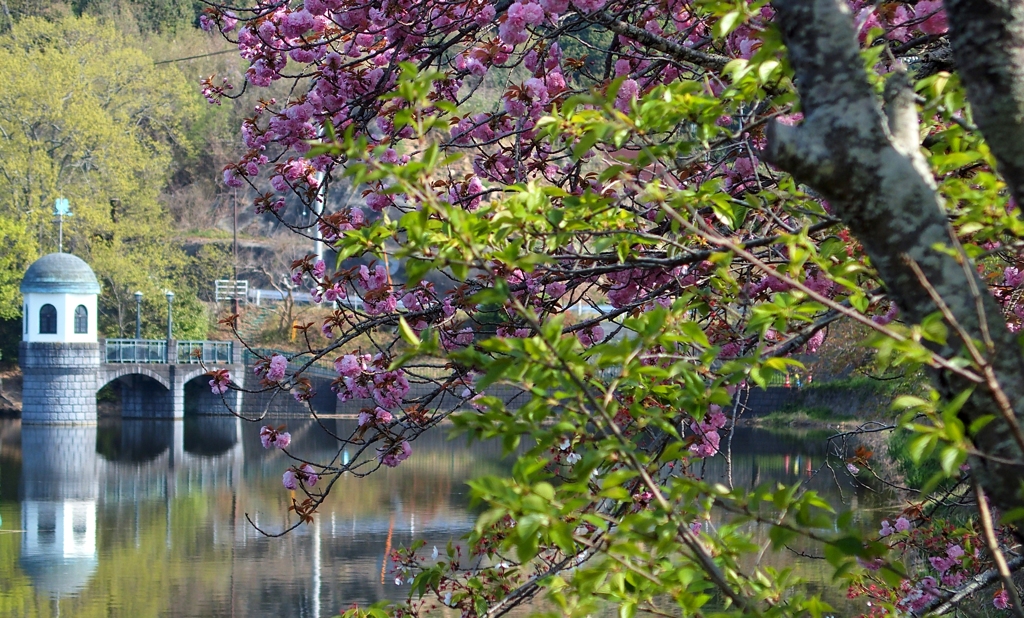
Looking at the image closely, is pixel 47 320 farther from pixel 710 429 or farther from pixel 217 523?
pixel 710 429

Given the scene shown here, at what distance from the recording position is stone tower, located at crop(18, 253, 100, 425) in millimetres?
30953

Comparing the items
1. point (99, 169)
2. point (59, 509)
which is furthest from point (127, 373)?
point (59, 509)

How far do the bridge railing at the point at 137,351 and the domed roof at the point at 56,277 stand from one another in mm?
2005

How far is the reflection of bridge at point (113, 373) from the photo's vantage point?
31.0 m

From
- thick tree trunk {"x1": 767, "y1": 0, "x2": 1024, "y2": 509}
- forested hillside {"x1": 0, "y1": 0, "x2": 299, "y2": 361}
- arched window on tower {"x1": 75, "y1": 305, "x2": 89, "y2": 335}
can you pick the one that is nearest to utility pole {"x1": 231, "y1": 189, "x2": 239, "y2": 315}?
forested hillside {"x1": 0, "y1": 0, "x2": 299, "y2": 361}

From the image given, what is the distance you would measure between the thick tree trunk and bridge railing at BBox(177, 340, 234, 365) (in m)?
32.6

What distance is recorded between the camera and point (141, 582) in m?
14.0

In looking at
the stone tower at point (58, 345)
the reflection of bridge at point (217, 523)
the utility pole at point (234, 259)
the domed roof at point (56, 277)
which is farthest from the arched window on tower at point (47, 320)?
the utility pole at point (234, 259)

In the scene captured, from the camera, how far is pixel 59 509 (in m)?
19.0

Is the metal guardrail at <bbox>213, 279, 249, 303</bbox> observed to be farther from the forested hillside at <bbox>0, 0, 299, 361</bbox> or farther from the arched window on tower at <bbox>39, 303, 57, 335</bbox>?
the arched window on tower at <bbox>39, 303, 57, 335</bbox>

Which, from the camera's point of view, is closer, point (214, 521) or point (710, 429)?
point (710, 429)

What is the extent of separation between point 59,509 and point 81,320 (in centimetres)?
1430

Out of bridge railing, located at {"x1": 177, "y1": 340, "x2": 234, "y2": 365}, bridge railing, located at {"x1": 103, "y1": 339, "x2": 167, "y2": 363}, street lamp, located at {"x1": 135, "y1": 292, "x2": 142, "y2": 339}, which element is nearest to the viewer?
bridge railing, located at {"x1": 103, "y1": 339, "x2": 167, "y2": 363}

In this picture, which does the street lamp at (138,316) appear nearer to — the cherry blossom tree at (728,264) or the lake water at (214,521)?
the lake water at (214,521)
